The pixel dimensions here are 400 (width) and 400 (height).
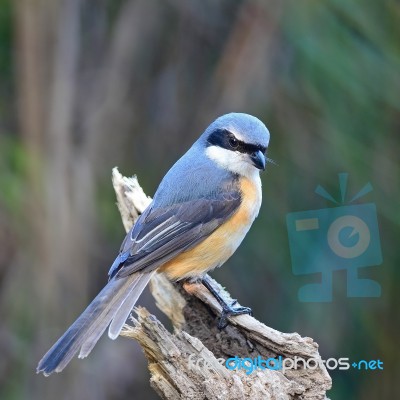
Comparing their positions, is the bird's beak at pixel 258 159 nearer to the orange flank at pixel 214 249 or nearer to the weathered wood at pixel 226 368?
the orange flank at pixel 214 249

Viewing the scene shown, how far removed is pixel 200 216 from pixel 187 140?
2.35 meters

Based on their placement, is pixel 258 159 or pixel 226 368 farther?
pixel 258 159

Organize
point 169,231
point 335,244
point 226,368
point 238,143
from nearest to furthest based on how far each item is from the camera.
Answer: point 226,368 → point 169,231 → point 238,143 → point 335,244

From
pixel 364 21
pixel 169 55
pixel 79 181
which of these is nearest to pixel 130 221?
pixel 79 181

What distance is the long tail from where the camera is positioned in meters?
3.25

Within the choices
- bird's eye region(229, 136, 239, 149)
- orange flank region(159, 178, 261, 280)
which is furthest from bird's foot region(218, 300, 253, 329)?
bird's eye region(229, 136, 239, 149)

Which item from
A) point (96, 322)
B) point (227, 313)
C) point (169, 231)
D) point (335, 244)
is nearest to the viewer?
point (96, 322)

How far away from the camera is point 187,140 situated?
20.4 feet

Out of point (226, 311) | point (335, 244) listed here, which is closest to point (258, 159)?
point (226, 311)

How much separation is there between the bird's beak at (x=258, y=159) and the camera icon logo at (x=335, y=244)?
0.85m

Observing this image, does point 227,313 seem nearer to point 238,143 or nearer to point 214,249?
point 214,249

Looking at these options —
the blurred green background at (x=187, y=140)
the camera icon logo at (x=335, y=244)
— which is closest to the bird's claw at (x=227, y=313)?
the camera icon logo at (x=335, y=244)

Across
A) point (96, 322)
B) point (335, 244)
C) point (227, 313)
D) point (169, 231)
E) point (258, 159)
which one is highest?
point (258, 159)

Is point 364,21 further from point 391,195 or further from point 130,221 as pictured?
point 130,221
